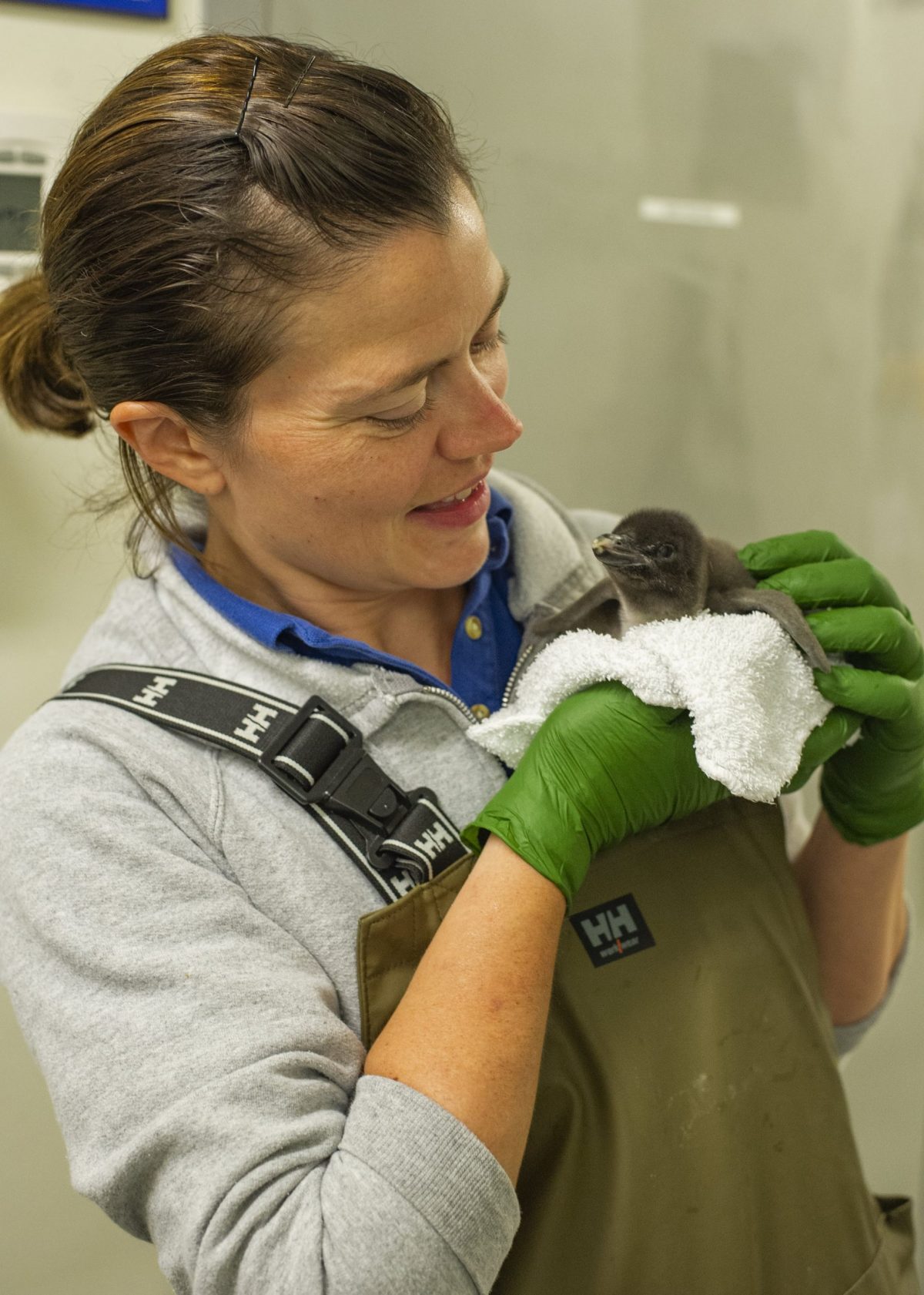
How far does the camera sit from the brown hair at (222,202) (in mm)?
890

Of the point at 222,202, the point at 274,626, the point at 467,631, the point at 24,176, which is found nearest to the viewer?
the point at 222,202

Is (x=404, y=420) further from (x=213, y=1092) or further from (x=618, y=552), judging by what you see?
(x=213, y=1092)

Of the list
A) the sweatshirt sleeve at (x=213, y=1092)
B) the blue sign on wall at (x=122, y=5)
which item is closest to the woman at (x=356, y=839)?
the sweatshirt sleeve at (x=213, y=1092)

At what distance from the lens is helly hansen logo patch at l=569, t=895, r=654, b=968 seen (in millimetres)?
962

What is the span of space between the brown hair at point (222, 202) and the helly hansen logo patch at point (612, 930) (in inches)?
19.6

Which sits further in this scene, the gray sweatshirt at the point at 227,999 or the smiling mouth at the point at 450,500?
the smiling mouth at the point at 450,500

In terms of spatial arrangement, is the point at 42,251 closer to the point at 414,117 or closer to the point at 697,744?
the point at 414,117

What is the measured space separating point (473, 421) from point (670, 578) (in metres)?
0.22

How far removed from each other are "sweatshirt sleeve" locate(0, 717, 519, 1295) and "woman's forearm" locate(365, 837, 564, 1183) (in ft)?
0.07

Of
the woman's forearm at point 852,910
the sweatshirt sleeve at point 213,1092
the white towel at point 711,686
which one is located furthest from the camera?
the woman's forearm at point 852,910

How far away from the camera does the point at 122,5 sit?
1.24m

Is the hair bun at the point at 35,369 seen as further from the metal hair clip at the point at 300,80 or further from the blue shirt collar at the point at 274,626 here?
the metal hair clip at the point at 300,80

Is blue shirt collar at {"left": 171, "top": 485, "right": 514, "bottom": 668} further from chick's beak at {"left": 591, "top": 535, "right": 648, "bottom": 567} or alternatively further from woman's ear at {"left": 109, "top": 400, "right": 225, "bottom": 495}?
chick's beak at {"left": 591, "top": 535, "right": 648, "bottom": 567}

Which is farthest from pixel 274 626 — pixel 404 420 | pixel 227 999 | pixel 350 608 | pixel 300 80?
pixel 300 80
